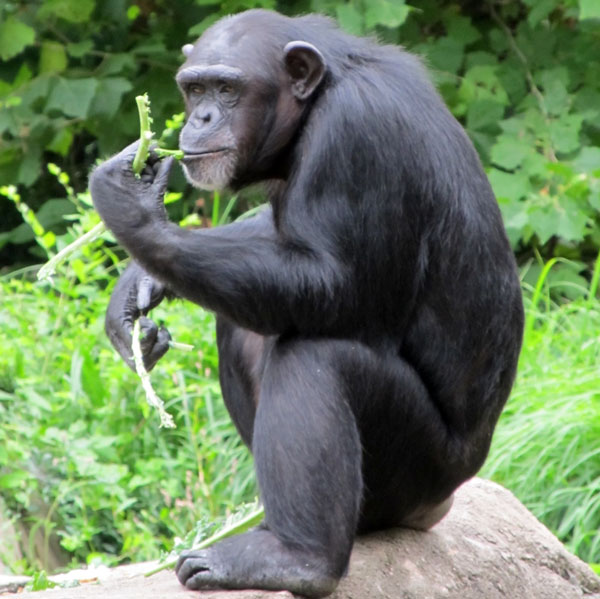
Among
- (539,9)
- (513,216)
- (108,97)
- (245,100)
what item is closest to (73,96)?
(108,97)

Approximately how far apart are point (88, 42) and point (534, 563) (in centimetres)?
523

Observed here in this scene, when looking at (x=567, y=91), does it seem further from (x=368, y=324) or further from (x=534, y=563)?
(x=368, y=324)

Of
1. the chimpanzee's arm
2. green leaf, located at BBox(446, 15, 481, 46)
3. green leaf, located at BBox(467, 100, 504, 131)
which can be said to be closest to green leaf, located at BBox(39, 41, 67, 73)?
green leaf, located at BBox(446, 15, 481, 46)

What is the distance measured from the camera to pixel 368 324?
13.2ft

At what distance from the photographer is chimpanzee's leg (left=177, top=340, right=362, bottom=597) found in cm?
384

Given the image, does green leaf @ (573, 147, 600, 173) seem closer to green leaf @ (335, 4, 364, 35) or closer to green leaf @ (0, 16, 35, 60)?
green leaf @ (335, 4, 364, 35)

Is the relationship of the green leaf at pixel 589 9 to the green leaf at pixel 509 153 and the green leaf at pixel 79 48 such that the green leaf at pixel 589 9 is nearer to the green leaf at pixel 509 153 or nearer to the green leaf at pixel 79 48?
the green leaf at pixel 509 153

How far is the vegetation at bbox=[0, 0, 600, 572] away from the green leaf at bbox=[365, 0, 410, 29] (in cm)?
1

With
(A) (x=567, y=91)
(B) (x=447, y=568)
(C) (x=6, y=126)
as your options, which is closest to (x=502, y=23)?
(A) (x=567, y=91)

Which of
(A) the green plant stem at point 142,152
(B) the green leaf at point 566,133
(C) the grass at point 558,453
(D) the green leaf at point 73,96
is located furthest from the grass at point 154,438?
(A) the green plant stem at point 142,152

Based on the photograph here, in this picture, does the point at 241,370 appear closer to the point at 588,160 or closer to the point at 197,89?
the point at 197,89

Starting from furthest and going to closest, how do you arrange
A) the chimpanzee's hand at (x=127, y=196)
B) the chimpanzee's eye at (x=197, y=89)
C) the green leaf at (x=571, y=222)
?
the green leaf at (x=571, y=222), the chimpanzee's eye at (x=197, y=89), the chimpanzee's hand at (x=127, y=196)

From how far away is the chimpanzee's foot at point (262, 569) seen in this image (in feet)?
12.7

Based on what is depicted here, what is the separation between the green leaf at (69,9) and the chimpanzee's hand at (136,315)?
4.16 metres
